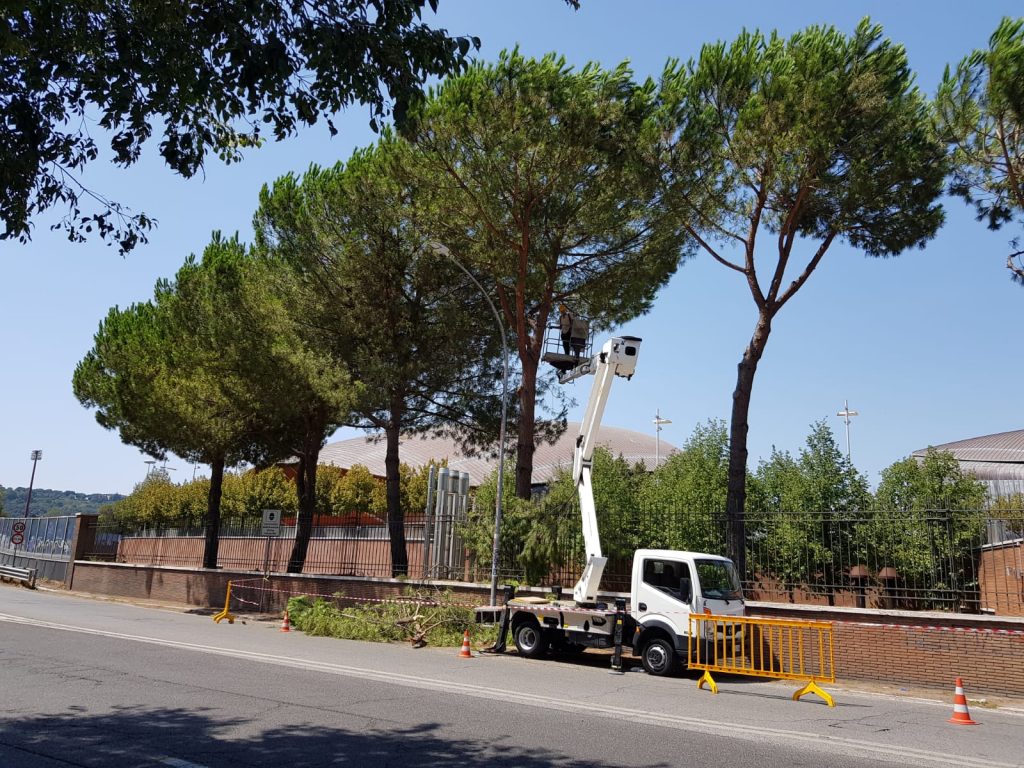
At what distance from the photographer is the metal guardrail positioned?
33.0 m

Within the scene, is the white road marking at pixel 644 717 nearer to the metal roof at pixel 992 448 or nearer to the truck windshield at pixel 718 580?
the truck windshield at pixel 718 580

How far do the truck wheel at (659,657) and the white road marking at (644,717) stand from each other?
366 cm

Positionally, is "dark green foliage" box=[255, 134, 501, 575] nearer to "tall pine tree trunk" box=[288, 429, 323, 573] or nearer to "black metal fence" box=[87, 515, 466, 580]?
"black metal fence" box=[87, 515, 466, 580]

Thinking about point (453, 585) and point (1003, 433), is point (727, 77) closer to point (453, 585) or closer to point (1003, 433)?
point (453, 585)

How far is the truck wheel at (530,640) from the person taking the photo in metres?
14.5

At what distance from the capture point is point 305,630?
61.4 ft

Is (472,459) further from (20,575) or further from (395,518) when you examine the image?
(395,518)

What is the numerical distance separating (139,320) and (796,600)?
24.6m

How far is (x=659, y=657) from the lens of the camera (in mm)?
12961

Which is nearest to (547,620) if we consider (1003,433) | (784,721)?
(784,721)

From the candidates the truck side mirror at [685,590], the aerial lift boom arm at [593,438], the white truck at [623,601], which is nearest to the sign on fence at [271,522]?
the white truck at [623,601]

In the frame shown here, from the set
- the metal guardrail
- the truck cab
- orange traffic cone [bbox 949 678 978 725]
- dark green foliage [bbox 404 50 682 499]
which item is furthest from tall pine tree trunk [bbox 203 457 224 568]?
orange traffic cone [bbox 949 678 978 725]

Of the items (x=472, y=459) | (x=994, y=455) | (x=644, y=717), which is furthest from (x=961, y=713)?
(x=472, y=459)

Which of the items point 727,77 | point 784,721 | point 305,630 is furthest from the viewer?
point 305,630
